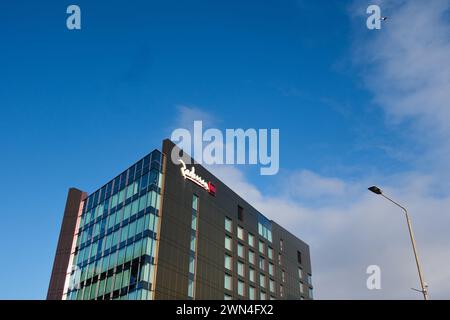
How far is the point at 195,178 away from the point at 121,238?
1248 centimetres

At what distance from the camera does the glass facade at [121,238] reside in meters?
44.1

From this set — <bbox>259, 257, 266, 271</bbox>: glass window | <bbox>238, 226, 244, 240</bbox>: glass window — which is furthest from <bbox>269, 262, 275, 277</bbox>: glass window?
<bbox>238, 226, 244, 240</bbox>: glass window

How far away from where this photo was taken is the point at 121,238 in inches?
1917

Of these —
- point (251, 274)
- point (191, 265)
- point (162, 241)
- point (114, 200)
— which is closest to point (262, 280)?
point (251, 274)

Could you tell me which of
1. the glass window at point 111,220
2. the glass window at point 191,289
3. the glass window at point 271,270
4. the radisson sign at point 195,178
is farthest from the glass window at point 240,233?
the glass window at point 111,220

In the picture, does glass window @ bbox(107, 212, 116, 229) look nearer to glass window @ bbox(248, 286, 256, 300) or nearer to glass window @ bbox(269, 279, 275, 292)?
glass window @ bbox(248, 286, 256, 300)

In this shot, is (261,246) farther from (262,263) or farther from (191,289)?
(191,289)

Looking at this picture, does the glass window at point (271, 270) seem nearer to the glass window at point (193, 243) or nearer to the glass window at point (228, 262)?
the glass window at point (228, 262)

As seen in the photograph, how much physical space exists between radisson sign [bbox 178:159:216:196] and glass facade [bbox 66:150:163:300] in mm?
3951

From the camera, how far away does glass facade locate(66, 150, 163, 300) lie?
4412cm

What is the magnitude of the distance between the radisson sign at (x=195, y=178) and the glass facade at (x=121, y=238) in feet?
13.0
